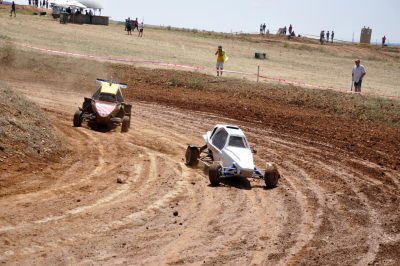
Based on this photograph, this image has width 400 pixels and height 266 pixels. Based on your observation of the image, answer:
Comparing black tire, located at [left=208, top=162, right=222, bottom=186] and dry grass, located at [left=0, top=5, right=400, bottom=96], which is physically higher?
dry grass, located at [left=0, top=5, right=400, bottom=96]

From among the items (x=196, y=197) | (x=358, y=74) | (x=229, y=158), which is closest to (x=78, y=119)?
(x=229, y=158)

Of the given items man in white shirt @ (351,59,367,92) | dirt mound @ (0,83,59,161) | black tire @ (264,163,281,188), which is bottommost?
black tire @ (264,163,281,188)

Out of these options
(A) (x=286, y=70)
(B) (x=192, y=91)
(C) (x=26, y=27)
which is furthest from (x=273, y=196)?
(C) (x=26, y=27)

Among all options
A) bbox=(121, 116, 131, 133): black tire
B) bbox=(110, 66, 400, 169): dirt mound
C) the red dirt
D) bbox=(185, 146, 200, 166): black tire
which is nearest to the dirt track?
the red dirt

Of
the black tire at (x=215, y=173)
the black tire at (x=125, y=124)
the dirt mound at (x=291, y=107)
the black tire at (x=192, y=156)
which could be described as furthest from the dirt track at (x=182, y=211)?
the dirt mound at (x=291, y=107)

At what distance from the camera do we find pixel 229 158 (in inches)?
588

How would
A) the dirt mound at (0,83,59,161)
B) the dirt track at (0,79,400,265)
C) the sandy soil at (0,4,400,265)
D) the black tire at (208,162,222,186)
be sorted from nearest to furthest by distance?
the dirt track at (0,79,400,265), the sandy soil at (0,4,400,265), the black tire at (208,162,222,186), the dirt mound at (0,83,59,161)

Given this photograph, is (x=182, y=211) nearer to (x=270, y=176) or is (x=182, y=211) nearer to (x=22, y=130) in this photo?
(x=270, y=176)

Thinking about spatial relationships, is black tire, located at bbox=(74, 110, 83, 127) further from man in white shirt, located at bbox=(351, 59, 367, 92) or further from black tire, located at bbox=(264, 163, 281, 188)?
man in white shirt, located at bbox=(351, 59, 367, 92)

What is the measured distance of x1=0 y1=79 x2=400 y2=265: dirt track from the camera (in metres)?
10.1

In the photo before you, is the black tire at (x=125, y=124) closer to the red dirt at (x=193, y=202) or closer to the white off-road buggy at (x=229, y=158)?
the red dirt at (x=193, y=202)

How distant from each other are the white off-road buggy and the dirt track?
0.36 meters

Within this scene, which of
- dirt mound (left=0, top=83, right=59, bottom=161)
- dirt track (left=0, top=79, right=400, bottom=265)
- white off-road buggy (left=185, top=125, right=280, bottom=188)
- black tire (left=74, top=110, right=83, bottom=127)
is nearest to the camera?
dirt track (left=0, top=79, right=400, bottom=265)

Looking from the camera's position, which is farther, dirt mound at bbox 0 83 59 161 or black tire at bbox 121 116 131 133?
black tire at bbox 121 116 131 133
